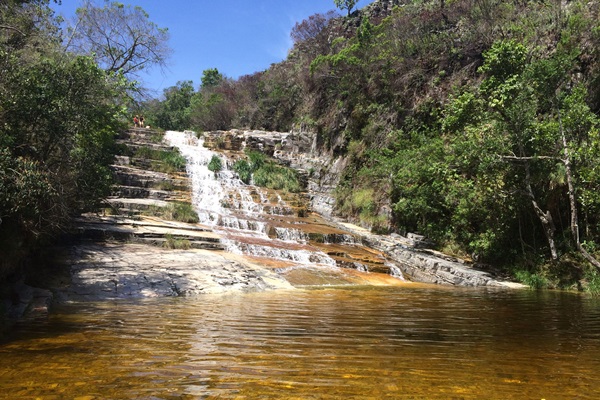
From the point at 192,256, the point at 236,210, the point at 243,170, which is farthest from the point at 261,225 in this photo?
the point at 243,170

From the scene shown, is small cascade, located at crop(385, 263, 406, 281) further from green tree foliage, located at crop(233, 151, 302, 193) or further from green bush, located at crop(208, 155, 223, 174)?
green bush, located at crop(208, 155, 223, 174)

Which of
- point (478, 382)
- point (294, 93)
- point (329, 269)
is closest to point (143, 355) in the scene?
point (478, 382)

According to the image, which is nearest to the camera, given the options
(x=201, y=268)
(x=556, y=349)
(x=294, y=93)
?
(x=556, y=349)

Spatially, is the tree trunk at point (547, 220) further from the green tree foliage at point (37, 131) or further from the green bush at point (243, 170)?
the green bush at point (243, 170)

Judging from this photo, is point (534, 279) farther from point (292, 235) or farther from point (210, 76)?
point (210, 76)

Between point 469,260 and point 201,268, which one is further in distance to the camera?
point 469,260

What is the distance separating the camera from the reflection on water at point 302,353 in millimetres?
3391

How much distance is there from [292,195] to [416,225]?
8.68 metres

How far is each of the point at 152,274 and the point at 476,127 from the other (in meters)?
12.1

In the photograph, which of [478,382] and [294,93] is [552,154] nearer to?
[478,382]

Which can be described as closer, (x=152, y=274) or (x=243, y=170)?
(x=152, y=274)

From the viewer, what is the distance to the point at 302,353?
4.42 m

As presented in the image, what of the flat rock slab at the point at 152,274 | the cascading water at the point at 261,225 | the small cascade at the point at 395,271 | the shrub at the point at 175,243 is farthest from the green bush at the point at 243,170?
the small cascade at the point at 395,271

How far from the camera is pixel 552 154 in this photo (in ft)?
44.0
